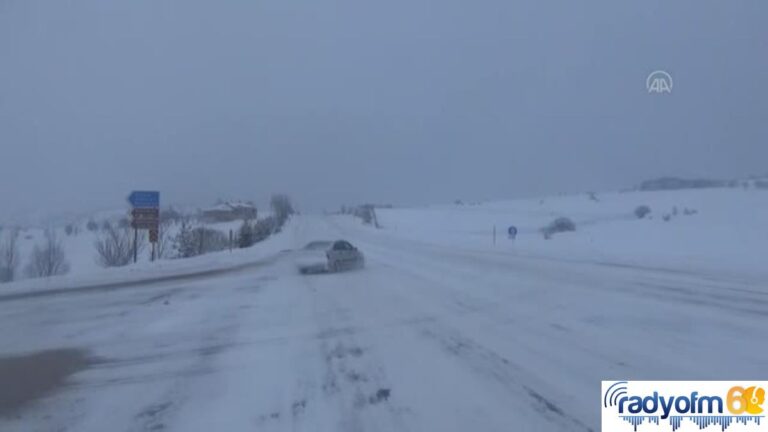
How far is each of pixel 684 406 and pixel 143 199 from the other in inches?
1360

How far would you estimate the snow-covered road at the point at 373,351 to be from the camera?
9.62 m

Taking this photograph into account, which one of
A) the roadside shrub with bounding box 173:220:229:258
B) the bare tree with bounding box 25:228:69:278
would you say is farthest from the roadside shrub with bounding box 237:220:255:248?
the bare tree with bounding box 25:228:69:278

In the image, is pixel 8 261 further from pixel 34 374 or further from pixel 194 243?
pixel 34 374

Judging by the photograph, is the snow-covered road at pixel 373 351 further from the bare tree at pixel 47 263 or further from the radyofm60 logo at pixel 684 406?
the bare tree at pixel 47 263

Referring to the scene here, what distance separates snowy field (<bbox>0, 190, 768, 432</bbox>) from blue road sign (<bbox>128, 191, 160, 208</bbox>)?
7.85 metres


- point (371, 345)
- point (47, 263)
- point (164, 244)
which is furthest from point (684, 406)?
point (164, 244)

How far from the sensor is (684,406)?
341 inches

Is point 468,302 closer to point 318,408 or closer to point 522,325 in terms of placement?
point 522,325

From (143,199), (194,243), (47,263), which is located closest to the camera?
(143,199)

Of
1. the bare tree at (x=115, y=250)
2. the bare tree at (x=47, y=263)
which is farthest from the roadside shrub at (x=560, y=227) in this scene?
the bare tree at (x=47, y=263)

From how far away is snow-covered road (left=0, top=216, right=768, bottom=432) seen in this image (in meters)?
9.62

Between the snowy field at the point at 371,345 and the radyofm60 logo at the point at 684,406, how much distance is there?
1.33 feet

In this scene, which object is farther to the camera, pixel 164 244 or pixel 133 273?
pixel 164 244

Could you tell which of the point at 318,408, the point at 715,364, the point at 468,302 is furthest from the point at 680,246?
the point at 318,408
